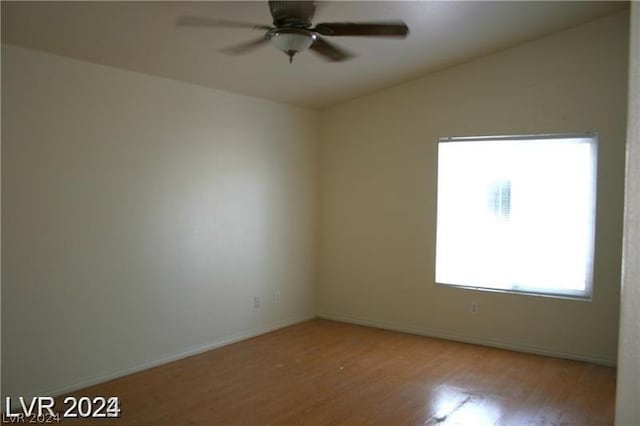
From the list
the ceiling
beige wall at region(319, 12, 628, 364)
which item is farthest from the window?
the ceiling

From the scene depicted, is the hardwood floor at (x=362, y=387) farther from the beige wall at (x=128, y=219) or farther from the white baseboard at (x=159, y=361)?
the beige wall at (x=128, y=219)

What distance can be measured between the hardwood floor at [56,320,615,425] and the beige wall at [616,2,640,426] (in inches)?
118

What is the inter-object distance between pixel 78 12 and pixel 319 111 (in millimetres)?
3467

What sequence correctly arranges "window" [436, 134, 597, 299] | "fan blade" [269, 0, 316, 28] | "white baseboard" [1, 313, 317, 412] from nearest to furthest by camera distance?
"fan blade" [269, 0, 316, 28], "white baseboard" [1, 313, 317, 412], "window" [436, 134, 597, 299]

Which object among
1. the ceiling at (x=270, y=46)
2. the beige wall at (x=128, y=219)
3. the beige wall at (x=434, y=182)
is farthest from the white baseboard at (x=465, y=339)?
the ceiling at (x=270, y=46)

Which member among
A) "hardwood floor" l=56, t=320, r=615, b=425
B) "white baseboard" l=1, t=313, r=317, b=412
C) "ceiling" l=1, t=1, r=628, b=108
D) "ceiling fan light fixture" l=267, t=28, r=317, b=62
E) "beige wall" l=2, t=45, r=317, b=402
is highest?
"ceiling" l=1, t=1, r=628, b=108

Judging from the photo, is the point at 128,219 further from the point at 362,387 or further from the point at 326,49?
the point at 362,387

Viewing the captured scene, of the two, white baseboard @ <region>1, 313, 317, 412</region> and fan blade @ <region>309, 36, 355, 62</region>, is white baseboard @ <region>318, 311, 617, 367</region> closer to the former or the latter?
white baseboard @ <region>1, 313, 317, 412</region>

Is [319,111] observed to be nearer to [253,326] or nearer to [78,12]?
[253,326]

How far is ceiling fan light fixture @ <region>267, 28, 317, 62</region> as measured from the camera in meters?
2.89

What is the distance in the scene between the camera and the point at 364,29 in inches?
115

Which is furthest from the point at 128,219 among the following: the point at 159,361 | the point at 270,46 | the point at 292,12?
the point at 292,12

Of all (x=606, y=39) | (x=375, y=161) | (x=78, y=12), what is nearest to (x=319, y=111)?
(x=375, y=161)

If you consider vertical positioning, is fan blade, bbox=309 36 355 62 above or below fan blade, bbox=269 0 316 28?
below
